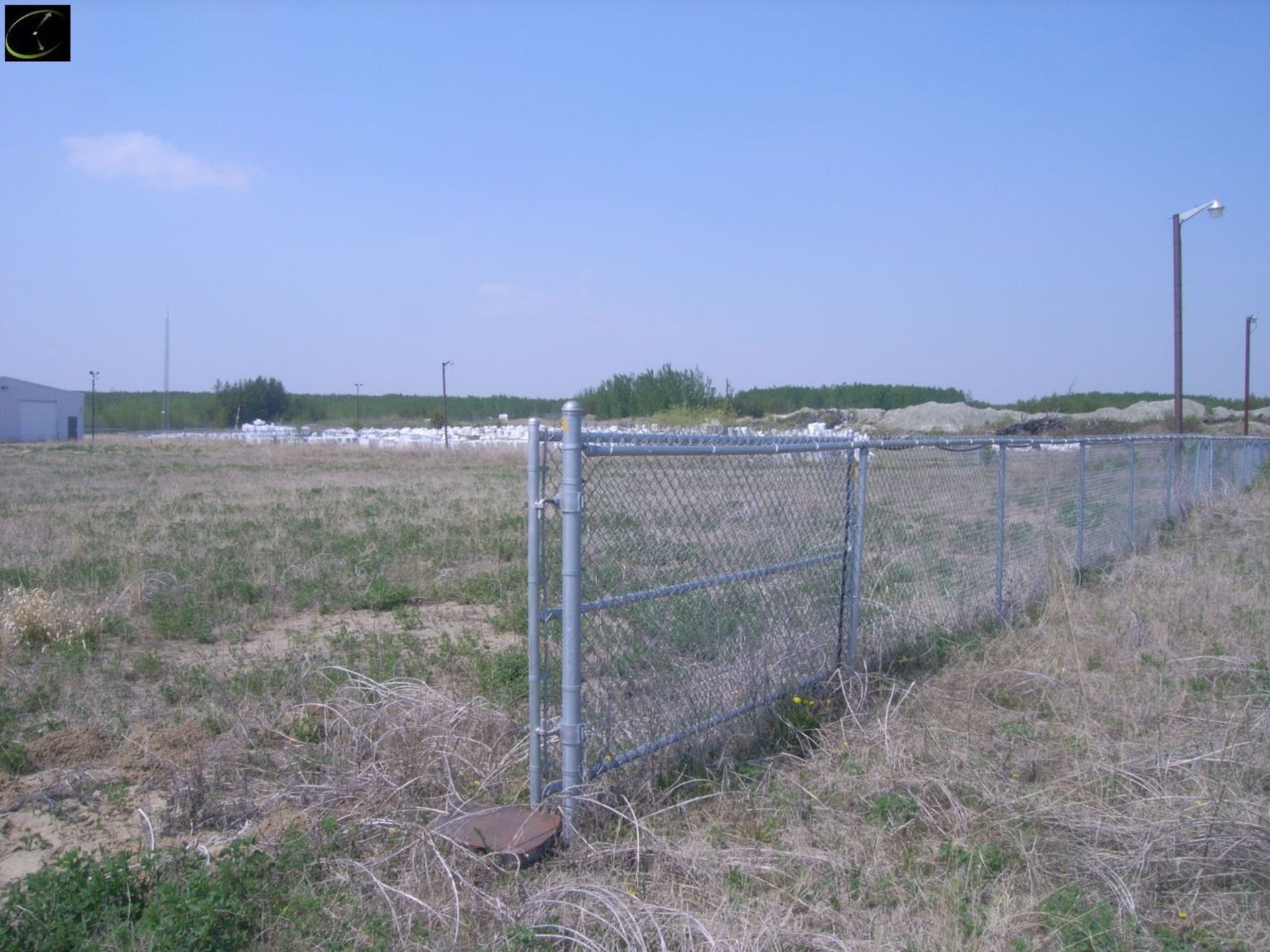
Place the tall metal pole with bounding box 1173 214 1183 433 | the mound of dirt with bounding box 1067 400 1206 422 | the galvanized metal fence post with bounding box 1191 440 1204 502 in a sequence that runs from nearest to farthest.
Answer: the galvanized metal fence post with bounding box 1191 440 1204 502
the tall metal pole with bounding box 1173 214 1183 433
the mound of dirt with bounding box 1067 400 1206 422

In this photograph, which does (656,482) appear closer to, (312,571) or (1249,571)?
(312,571)

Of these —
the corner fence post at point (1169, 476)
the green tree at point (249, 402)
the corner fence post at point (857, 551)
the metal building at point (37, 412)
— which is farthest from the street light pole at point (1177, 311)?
the green tree at point (249, 402)

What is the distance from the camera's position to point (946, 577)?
6.89m

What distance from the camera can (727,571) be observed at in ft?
15.3

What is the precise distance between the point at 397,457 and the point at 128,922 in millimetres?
32334

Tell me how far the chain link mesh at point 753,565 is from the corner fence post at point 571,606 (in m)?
0.08

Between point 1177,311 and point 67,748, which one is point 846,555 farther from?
point 1177,311

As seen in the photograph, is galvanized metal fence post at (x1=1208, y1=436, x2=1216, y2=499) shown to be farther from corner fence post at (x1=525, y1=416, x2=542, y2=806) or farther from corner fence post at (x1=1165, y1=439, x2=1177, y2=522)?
corner fence post at (x1=525, y1=416, x2=542, y2=806)

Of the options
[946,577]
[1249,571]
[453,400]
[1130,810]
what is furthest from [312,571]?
[453,400]

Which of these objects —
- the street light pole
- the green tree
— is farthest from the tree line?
the street light pole

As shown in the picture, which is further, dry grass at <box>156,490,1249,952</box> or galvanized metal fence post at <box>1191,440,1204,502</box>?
galvanized metal fence post at <box>1191,440,1204,502</box>

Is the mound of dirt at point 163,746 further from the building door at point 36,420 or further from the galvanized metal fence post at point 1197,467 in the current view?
the building door at point 36,420

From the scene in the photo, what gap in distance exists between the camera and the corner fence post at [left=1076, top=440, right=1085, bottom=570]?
29.0 ft

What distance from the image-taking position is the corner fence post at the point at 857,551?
5727mm
